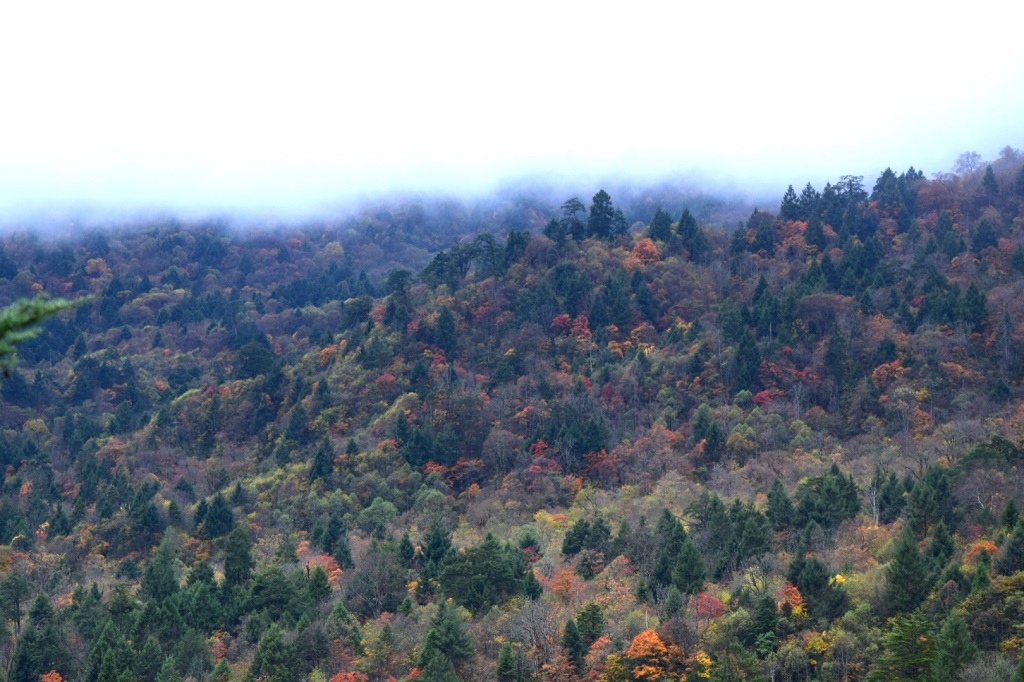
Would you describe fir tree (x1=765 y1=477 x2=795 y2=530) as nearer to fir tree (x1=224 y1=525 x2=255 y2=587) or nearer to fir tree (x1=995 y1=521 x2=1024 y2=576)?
fir tree (x1=995 y1=521 x2=1024 y2=576)

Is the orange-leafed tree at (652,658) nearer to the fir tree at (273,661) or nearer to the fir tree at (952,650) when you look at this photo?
the fir tree at (952,650)

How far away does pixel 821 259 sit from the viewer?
3578 inches

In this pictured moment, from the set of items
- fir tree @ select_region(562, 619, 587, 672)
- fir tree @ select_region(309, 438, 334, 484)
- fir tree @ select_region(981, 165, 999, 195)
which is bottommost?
fir tree @ select_region(309, 438, 334, 484)

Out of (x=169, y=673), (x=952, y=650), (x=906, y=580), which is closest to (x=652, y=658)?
(x=906, y=580)

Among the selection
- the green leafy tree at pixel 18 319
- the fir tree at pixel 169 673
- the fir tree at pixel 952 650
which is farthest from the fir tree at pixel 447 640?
the green leafy tree at pixel 18 319

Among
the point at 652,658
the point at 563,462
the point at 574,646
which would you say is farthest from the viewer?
the point at 563,462

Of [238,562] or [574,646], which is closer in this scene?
[574,646]

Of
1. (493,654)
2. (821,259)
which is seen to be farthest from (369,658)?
(821,259)

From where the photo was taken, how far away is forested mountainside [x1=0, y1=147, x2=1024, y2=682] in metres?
46.0

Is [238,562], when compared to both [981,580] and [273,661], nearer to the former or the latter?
[273,661]

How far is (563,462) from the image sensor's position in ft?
239

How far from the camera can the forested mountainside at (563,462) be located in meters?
46.0

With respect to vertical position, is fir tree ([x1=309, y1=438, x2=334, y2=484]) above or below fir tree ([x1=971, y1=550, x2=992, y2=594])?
below

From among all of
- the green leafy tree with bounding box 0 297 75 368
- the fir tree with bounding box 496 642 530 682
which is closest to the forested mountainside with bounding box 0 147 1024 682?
the fir tree with bounding box 496 642 530 682
